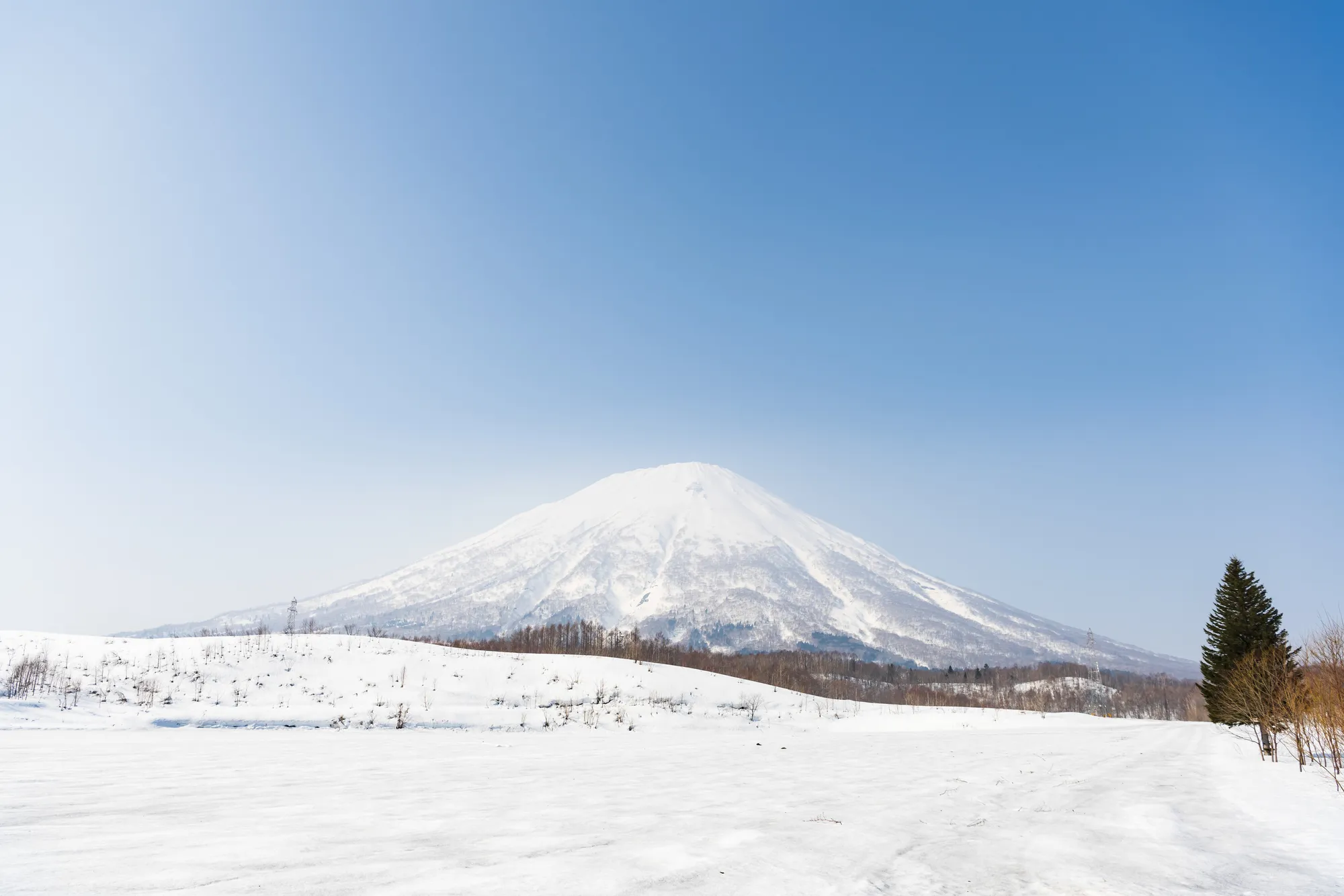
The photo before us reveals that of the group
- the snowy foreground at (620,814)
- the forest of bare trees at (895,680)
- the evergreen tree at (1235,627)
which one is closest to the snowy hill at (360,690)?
the snowy foreground at (620,814)

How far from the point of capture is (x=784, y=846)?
19.0 feet

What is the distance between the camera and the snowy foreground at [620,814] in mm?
4551

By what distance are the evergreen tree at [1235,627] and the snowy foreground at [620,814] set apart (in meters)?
14.6

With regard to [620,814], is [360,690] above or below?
below

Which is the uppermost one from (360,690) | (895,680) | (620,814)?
(620,814)

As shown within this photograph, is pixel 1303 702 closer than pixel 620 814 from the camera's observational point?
No

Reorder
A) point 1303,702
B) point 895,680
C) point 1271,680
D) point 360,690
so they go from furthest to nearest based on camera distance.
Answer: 1. point 895,680
2. point 360,690
3. point 1271,680
4. point 1303,702

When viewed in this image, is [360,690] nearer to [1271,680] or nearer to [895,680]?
[1271,680]

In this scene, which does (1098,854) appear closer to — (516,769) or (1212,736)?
(516,769)

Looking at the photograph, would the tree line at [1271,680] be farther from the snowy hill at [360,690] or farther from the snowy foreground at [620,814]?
the snowy hill at [360,690]

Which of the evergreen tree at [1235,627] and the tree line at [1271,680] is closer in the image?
the tree line at [1271,680]

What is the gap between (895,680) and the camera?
463ft

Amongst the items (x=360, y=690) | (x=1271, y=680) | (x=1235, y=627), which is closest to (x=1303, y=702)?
(x=1271, y=680)

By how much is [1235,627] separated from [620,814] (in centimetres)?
4126
